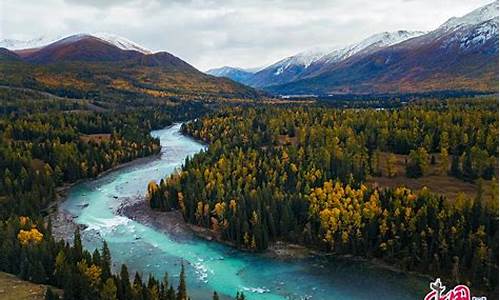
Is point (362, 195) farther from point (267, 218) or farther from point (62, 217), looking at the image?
point (62, 217)

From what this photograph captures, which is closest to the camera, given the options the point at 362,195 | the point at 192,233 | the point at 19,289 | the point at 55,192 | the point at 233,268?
the point at 19,289

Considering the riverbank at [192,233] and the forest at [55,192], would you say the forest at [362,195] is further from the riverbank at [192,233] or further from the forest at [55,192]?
the forest at [55,192]

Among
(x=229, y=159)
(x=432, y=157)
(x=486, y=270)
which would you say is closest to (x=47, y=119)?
(x=229, y=159)

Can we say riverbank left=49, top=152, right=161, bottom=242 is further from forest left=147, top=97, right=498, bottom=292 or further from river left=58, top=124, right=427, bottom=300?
forest left=147, top=97, right=498, bottom=292

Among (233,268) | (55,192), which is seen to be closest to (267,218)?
(233,268)

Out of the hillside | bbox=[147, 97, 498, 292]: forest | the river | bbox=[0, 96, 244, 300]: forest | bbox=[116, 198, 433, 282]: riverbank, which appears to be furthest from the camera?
bbox=[116, 198, 433, 282]: riverbank

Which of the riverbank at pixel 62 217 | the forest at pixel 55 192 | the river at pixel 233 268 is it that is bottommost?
the river at pixel 233 268
